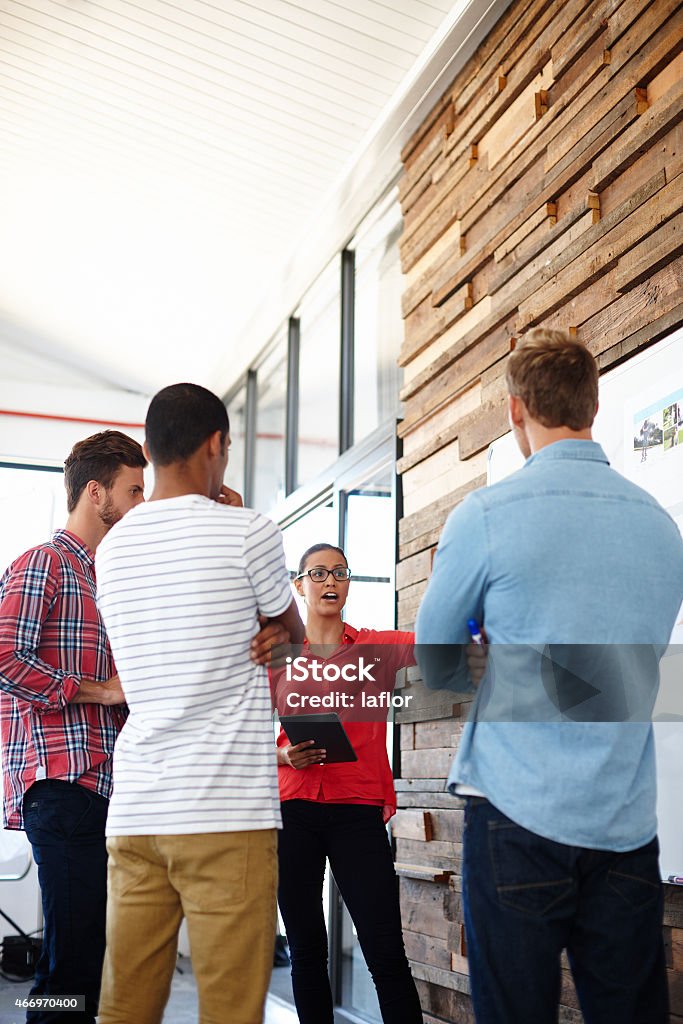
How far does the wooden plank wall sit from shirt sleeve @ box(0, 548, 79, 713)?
4.13ft

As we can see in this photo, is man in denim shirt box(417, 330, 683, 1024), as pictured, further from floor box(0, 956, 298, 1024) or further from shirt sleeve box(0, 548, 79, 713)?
floor box(0, 956, 298, 1024)

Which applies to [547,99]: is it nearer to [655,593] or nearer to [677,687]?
[677,687]

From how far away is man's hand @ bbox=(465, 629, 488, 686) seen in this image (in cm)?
132

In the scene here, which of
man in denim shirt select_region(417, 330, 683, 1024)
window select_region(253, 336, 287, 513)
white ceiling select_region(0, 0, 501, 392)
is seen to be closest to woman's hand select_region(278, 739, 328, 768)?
man in denim shirt select_region(417, 330, 683, 1024)

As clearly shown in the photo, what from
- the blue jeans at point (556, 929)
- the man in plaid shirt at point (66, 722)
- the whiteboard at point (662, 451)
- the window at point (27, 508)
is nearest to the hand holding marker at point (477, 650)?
the blue jeans at point (556, 929)

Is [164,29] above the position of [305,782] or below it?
above

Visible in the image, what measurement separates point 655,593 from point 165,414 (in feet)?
2.57

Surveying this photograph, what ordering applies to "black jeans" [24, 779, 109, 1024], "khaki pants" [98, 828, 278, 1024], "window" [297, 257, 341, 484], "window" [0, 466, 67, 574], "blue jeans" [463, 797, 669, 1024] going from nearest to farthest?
"blue jeans" [463, 797, 669, 1024]
"khaki pants" [98, 828, 278, 1024]
"black jeans" [24, 779, 109, 1024]
"window" [297, 257, 341, 484]
"window" [0, 466, 67, 574]

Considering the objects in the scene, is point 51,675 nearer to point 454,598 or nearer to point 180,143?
point 454,598

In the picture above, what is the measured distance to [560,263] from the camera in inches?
107

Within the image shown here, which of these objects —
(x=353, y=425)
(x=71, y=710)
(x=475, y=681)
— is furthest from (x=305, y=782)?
(x=353, y=425)

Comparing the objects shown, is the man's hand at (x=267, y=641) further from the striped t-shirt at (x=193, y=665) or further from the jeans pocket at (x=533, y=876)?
the jeans pocket at (x=533, y=876)

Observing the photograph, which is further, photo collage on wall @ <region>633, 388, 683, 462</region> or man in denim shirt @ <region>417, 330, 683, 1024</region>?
photo collage on wall @ <region>633, 388, 683, 462</region>

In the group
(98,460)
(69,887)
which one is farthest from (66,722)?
(98,460)
